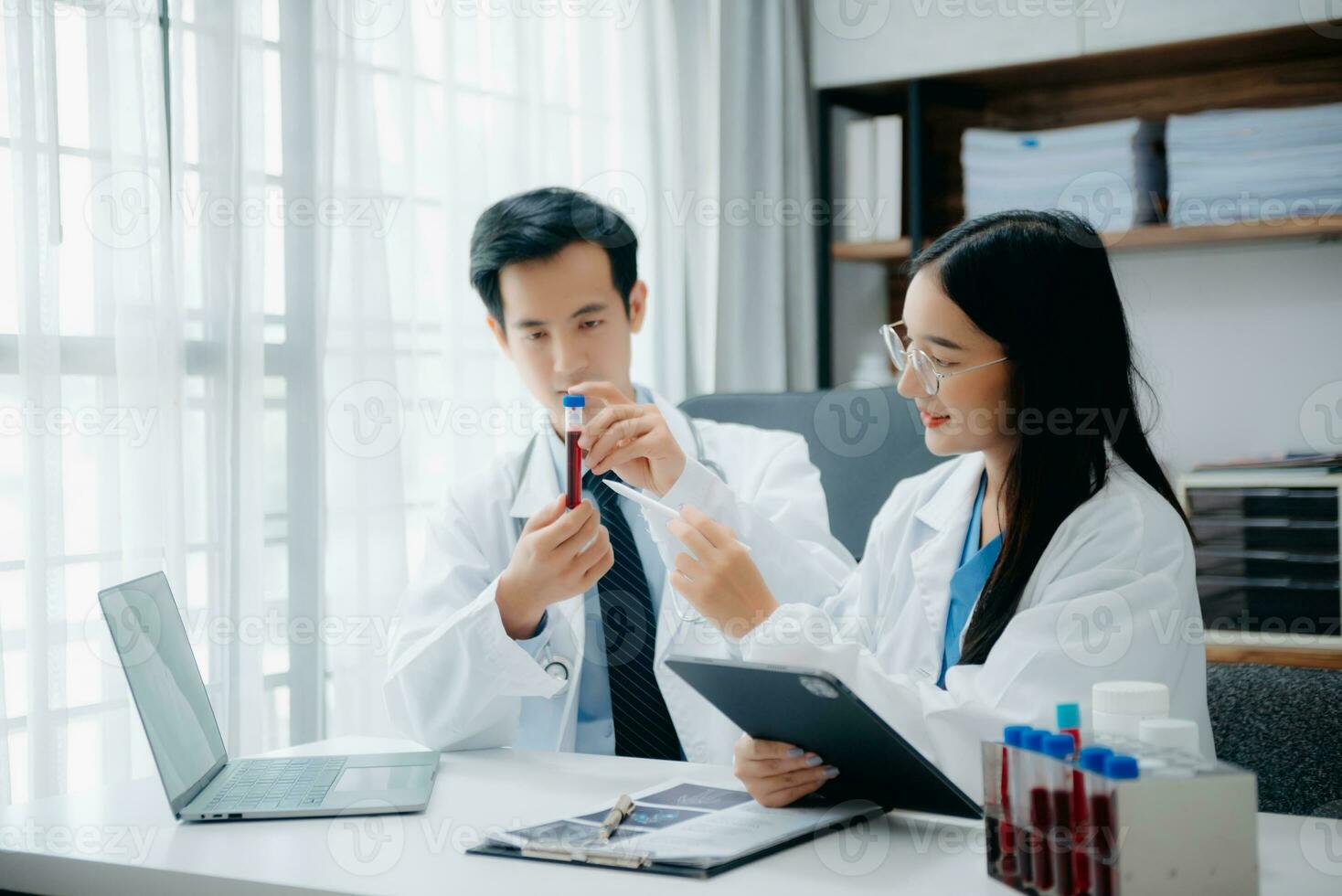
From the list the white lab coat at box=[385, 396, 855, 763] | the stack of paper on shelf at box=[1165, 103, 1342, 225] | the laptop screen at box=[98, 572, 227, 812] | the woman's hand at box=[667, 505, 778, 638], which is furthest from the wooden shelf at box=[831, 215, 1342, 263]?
the laptop screen at box=[98, 572, 227, 812]

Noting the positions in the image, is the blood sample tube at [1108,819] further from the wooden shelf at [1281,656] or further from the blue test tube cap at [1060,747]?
the wooden shelf at [1281,656]

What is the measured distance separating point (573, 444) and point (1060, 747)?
0.70 m

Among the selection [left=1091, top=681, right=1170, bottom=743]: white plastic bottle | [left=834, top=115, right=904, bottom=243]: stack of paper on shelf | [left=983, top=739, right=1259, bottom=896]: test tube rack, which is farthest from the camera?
[left=834, top=115, right=904, bottom=243]: stack of paper on shelf

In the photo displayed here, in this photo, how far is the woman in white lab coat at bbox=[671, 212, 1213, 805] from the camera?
3.96 ft

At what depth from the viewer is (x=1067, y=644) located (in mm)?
1207

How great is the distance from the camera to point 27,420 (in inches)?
68.2

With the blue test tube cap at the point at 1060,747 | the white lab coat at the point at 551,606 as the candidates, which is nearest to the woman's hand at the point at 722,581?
the white lab coat at the point at 551,606

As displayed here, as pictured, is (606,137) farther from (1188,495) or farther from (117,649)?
(117,649)

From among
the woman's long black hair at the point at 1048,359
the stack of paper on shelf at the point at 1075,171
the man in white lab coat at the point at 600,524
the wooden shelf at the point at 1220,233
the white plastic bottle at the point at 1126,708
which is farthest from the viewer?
the stack of paper on shelf at the point at 1075,171

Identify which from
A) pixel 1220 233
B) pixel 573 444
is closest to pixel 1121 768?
pixel 573 444

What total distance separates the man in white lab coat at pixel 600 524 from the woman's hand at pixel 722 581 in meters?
0.24

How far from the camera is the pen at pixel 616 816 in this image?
111 centimetres

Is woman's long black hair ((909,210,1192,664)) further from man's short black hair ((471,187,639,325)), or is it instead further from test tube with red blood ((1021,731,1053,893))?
man's short black hair ((471,187,639,325))

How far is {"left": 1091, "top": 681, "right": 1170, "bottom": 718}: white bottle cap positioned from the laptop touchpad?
2.32ft
